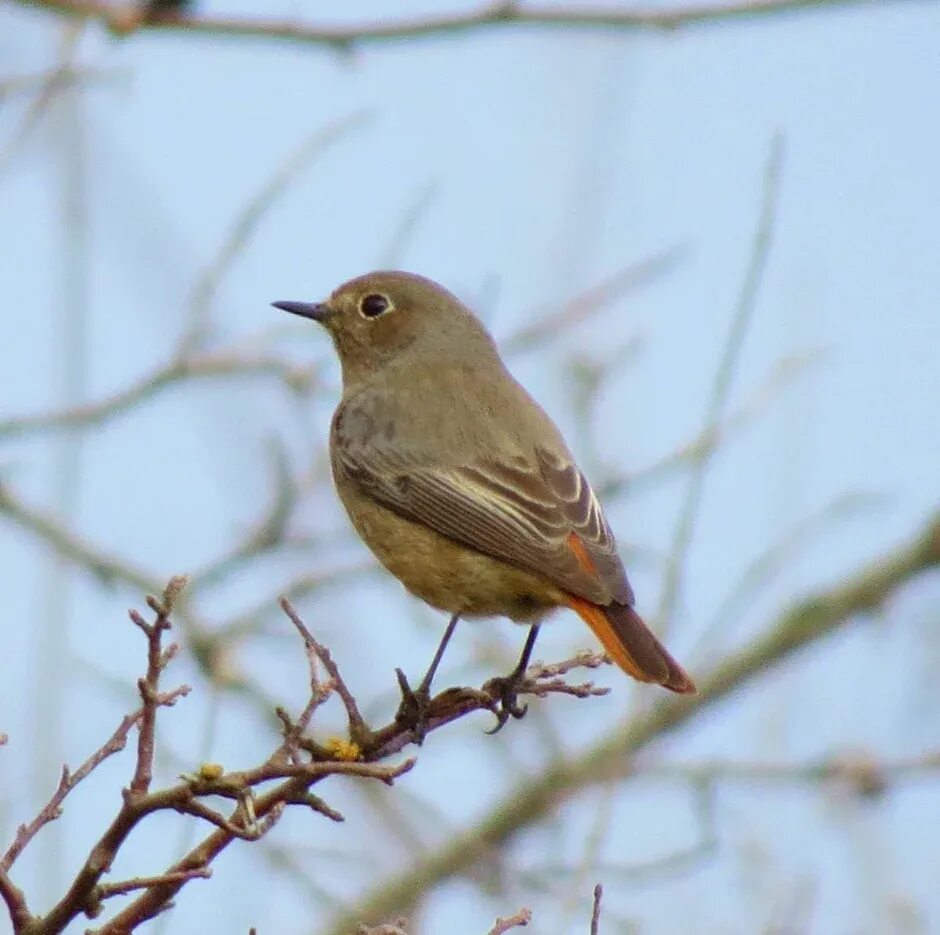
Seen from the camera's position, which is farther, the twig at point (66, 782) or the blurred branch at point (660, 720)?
the blurred branch at point (660, 720)

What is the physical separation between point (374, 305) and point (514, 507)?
167cm

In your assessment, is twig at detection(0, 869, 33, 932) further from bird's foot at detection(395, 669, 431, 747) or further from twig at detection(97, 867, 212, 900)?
bird's foot at detection(395, 669, 431, 747)

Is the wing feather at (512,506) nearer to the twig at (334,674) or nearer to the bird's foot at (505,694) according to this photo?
the bird's foot at (505,694)

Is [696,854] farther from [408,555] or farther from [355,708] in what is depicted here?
[355,708]

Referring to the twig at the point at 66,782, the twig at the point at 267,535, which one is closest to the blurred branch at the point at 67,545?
the twig at the point at 267,535

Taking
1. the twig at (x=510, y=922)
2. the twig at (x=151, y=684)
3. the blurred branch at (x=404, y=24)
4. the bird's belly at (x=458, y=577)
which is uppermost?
the blurred branch at (x=404, y=24)

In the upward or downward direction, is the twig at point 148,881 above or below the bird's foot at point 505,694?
below

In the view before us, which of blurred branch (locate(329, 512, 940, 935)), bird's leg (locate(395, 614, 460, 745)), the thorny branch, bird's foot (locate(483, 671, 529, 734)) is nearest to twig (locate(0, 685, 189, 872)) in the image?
the thorny branch

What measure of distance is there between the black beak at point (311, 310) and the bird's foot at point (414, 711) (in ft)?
8.09

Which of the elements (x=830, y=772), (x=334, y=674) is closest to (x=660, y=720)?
(x=830, y=772)

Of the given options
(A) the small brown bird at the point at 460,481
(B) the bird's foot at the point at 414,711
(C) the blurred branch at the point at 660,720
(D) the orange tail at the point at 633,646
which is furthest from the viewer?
(C) the blurred branch at the point at 660,720

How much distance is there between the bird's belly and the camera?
16.4ft

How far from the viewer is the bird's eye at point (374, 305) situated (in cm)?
663

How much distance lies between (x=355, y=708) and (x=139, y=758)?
101 cm
